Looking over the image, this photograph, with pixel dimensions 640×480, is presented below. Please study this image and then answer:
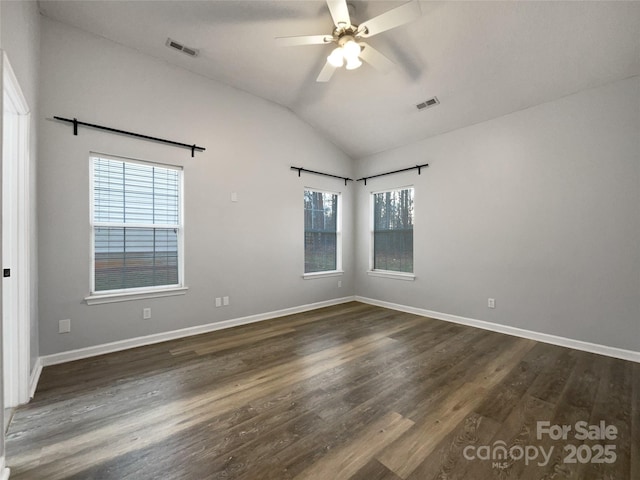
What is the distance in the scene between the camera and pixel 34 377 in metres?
2.46

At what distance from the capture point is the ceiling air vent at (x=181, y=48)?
319 centimetres

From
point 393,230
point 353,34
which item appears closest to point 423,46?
point 353,34

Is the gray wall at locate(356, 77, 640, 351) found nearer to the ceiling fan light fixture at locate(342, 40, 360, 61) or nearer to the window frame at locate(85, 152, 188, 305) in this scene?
the ceiling fan light fixture at locate(342, 40, 360, 61)

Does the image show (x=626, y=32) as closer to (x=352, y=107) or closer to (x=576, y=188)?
(x=576, y=188)

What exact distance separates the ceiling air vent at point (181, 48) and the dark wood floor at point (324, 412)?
341 centimetres

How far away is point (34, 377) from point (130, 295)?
3.32 ft

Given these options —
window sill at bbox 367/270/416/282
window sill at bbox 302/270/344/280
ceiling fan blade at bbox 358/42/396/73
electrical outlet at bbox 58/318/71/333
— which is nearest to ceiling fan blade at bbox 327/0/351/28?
ceiling fan blade at bbox 358/42/396/73

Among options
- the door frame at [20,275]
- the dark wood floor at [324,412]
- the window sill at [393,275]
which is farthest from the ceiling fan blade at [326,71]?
the window sill at [393,275]

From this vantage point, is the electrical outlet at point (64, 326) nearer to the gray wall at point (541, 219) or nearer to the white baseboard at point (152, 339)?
the white baseboard at point (152, 339)

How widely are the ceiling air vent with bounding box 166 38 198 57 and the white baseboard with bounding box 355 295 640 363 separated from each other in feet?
15.3

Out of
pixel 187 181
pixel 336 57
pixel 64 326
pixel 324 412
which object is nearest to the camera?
pixel 324 412

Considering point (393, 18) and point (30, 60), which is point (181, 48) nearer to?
point (30, 60)

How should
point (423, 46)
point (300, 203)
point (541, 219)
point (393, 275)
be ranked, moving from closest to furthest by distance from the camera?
point (423, 46)
point (541, 219)
point (300, 203)
point (393, 275)

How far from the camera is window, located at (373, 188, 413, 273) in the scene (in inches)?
195
